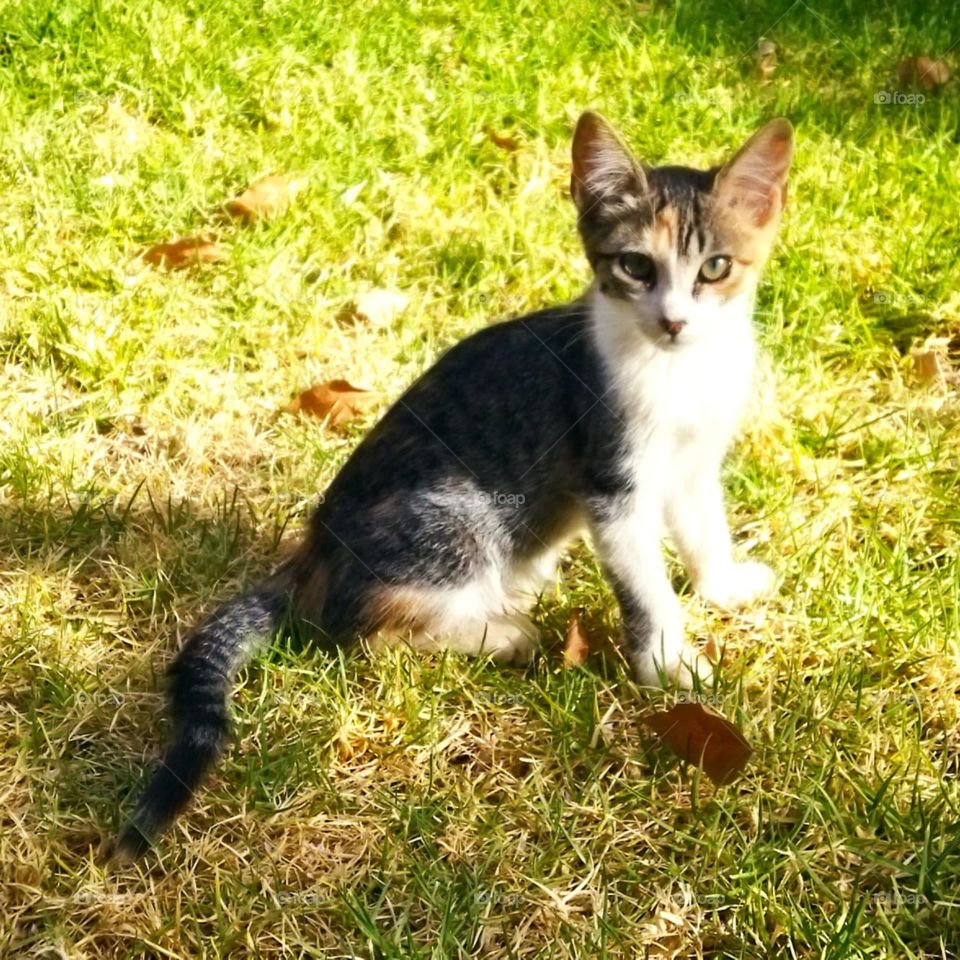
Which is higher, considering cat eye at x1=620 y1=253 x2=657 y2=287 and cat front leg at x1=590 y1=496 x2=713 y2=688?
cat eye at x1=620 y1=253 x2=657 y2=287

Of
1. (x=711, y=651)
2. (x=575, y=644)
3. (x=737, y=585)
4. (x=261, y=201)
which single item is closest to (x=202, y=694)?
(x=575, y=644)

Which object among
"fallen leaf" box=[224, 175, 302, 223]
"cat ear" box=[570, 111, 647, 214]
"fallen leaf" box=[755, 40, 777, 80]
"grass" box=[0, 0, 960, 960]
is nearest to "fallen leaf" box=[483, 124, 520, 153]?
"grass" box=[0, 0, 960, 960]

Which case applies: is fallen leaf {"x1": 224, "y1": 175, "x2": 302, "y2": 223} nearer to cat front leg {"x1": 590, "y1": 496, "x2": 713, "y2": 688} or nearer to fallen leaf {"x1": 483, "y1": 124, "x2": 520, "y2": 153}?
fallen leaf {"x1": 483, "y1": 124, "x2": 520, "y2": 153}

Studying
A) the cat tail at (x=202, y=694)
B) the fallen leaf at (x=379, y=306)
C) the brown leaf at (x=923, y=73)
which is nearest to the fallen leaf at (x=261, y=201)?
the fallen leaf at (x=379, y=306)

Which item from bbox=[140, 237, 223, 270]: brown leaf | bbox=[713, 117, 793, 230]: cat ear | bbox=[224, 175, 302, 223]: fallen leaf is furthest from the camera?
bbox=[224, 175, 302, 223]: fallen leaf

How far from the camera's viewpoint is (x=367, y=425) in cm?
365

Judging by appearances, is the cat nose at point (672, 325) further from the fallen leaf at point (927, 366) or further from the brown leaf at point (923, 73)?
the brown leaf at point (923, 73)

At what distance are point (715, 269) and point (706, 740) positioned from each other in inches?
43.2

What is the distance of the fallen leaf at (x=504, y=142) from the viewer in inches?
187

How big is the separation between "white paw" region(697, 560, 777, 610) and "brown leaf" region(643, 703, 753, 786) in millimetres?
560

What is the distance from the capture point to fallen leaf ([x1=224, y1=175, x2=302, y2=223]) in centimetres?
433

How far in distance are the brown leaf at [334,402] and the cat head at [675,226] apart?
1.17m

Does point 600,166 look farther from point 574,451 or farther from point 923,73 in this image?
point 923,73

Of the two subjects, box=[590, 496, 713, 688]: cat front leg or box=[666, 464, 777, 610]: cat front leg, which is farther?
box=[666, 464, 777, 610]: cat front leg
